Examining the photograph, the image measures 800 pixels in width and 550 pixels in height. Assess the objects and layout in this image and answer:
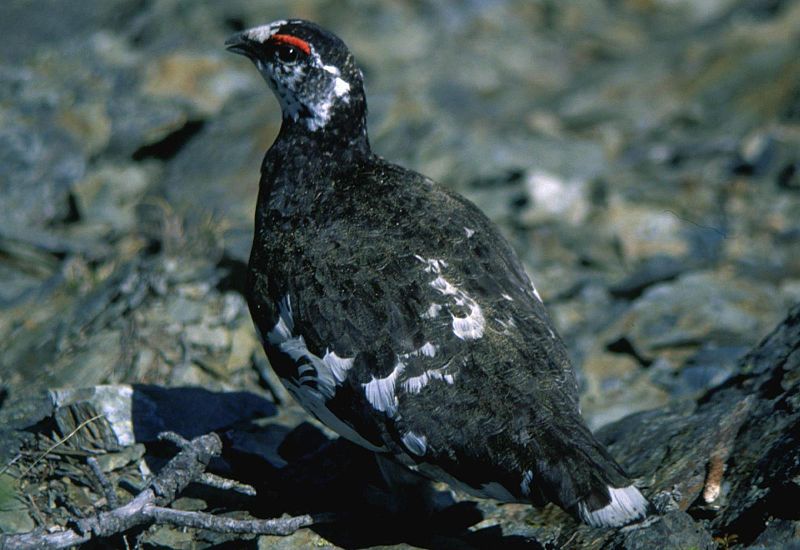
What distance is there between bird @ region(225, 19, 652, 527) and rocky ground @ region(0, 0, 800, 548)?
454 millimetres

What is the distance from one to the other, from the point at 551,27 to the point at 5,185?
7.07m

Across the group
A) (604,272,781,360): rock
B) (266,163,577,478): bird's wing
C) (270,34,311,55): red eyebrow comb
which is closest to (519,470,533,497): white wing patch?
(266,163,577,478): bird's wing

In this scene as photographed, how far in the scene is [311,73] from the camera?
17.1 ft

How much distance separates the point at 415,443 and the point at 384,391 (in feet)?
0.80

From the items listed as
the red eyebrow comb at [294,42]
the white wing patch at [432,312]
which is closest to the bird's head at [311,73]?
the red eyebrow comb at [294,42]

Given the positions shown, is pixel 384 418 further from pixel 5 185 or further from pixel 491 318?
pixel 5 185

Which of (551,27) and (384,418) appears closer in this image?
(384,418)

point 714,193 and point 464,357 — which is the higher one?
point 464,357

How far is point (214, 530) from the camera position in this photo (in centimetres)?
448

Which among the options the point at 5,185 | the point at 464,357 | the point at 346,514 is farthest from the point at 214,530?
the point at 5,185

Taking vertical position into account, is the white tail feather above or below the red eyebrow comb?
below

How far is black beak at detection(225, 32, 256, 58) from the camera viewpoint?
5.39m

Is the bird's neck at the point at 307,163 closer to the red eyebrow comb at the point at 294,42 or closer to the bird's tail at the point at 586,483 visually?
the red eyebrow comb at the point at 294,42

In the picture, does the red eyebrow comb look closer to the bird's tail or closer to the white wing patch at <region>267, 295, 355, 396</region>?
the white wing patch at <region>267, 295, 355, 396</region>
